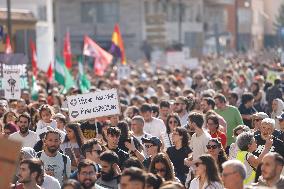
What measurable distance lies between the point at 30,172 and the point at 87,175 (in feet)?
2.02

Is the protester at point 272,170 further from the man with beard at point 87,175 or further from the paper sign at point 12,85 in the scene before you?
the paper sign at point 12,85

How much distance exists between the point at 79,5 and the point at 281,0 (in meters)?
46.4

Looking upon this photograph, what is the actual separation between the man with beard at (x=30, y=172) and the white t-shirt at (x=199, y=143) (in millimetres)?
3233

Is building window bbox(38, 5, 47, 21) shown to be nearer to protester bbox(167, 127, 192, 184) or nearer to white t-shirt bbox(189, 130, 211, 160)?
white t-shirt bbox(189, 130, 211, 160)

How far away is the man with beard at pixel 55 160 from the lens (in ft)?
40.7

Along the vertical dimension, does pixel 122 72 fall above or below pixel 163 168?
below

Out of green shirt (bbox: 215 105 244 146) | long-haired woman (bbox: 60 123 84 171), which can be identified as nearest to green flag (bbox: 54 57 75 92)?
green shirt (bbox: 215 105 244 146)

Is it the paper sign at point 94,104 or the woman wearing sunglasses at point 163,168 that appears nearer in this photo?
the woman wearing sunglasses at point 163,168

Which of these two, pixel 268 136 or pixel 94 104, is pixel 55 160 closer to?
pixel 268 136

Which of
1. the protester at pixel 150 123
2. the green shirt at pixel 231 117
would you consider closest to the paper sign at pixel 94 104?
the protester at pixel 150 123

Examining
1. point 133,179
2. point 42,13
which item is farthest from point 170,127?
point 42,13

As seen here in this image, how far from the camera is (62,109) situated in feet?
61.9

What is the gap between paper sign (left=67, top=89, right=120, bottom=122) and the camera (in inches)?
637

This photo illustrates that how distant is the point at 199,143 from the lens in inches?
538
